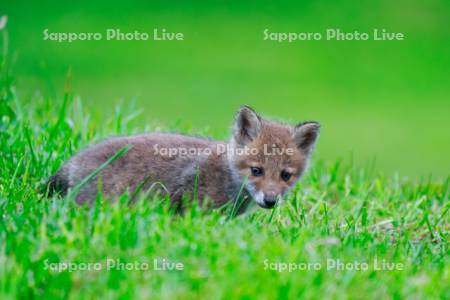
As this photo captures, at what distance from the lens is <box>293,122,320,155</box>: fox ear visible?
8180 mm

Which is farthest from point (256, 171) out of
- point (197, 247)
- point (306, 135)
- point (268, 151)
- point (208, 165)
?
point (197, 247)

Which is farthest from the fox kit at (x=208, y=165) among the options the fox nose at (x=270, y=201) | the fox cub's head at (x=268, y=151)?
the fox nose at (x=270, y=201)

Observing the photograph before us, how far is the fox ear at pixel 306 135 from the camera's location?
8.18 meters

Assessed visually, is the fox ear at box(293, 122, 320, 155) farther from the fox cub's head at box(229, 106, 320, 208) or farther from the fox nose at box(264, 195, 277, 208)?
the fox nose at box(264, 195, 277, 208)

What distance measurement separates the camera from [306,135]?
8.24 meters

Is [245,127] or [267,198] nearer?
[267,198]

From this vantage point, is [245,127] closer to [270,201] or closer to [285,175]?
[285,175]

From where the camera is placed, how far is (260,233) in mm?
6383

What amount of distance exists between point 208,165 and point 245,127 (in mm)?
476

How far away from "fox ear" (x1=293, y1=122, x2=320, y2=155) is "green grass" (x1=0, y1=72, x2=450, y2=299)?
1.41 ft

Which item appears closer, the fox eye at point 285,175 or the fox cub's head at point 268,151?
the fox cub's head at point 268,151

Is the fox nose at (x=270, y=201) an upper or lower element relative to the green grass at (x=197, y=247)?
upper

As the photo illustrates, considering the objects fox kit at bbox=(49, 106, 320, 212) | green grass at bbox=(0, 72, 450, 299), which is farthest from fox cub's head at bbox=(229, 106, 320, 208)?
green grass at bbox=(0, 72, 450, 299)

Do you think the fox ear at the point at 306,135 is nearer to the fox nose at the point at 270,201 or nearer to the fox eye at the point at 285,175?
the fox eye at the point at 285,175
